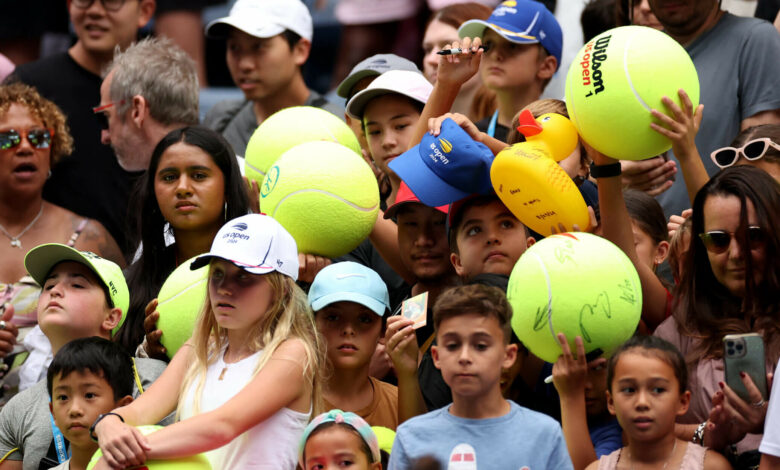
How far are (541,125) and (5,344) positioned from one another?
2.95 m

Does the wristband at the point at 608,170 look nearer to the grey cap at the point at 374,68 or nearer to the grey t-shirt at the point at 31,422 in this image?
the grey cap at the point at 374,68

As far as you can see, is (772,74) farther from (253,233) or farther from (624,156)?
(253,233)

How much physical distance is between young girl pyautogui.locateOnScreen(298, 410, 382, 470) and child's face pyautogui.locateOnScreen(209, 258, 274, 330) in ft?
2.00

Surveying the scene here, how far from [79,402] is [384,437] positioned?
1346 mm

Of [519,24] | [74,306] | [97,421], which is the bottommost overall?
[97,421]

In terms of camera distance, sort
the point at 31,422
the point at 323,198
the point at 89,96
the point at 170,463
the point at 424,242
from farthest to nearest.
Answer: the point at 89,96 < the point at 424,242 < the point at 323,198 < the point at 31,422 < the point at 170,463

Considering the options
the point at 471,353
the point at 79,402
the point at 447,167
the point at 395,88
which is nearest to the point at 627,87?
the point at 447,167

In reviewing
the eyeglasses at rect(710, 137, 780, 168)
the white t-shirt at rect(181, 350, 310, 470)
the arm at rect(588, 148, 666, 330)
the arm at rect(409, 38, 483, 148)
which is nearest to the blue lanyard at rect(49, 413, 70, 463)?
the white t-shirt at rect(181, 350, 310, 470)

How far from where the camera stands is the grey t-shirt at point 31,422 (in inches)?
240

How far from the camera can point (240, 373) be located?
561cm

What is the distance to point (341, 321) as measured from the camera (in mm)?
6098

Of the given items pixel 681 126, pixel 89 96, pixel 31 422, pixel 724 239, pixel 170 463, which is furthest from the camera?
pixel 89 96

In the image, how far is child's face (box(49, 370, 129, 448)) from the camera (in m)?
5.79

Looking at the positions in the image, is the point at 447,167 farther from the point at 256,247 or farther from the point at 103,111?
the point at 103,111
